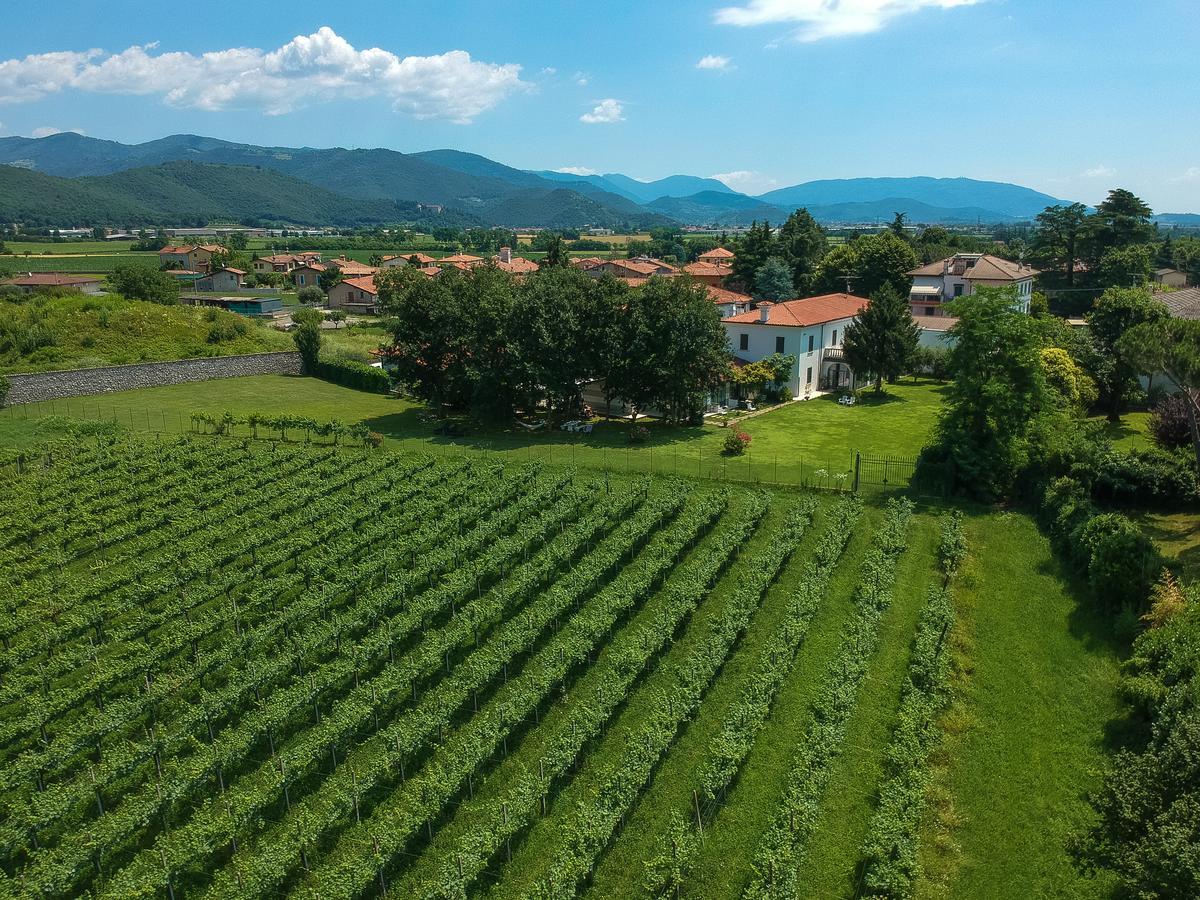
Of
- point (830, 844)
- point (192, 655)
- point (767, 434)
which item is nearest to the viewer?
point (830, 844)

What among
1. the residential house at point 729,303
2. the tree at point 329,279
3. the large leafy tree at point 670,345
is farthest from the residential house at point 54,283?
the large leafy tree at point 670,345

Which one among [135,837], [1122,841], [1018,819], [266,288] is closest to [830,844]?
[1018,819]

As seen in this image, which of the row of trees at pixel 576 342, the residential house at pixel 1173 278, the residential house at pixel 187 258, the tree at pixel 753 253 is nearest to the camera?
the row of trees at pixel 576 342

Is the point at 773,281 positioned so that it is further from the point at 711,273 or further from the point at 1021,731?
the point at 1021,731

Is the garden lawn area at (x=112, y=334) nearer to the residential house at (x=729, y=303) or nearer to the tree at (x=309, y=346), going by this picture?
the tree at (x=309, y=346)

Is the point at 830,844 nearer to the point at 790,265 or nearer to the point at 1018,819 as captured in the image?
the point at 1018,819

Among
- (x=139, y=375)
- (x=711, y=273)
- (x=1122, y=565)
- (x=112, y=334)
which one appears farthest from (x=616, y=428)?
(x=711, y=273)
